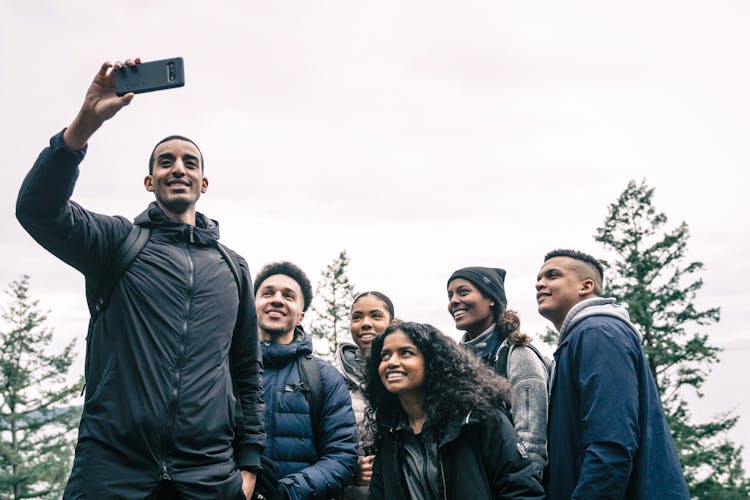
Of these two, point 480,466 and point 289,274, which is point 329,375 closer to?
point 289,274

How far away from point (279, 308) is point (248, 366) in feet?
4.33

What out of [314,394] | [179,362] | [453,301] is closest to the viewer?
Result: [179,362]

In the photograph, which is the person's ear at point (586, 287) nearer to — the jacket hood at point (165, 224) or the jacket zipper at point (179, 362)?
the jacket hood at point (165, 224)

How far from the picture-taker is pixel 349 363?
6094 mm

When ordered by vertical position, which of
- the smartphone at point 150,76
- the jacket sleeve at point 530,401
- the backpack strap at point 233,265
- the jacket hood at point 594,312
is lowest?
the jacket sleeve at point 530,401

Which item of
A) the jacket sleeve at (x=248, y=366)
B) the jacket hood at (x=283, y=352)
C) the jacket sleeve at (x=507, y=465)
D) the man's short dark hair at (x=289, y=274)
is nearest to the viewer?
the jacket sleeve at (x=248, y=366)

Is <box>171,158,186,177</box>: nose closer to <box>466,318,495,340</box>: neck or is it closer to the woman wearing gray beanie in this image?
the woman wearing gray beanie

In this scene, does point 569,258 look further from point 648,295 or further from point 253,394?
point 648,295

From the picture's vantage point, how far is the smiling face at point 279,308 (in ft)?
17.1

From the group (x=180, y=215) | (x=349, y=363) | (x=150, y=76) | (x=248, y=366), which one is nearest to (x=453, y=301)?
(x=349, y=363)

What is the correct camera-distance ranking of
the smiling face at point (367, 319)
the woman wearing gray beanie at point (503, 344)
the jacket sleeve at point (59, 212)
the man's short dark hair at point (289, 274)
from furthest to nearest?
the smiling face at point (367, 319) → the man's short dark hair at point (289, 274) → the woman wearing gray beanie at point (503, 344) → the jacket sleeve at point (59, 212)

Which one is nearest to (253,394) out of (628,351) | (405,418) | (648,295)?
(405,418)

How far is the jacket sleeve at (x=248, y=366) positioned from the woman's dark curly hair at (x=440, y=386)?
45.9 inches

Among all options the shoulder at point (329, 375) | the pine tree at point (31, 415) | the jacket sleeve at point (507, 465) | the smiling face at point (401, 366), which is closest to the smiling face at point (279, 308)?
the shoulder at point (329, 375)
